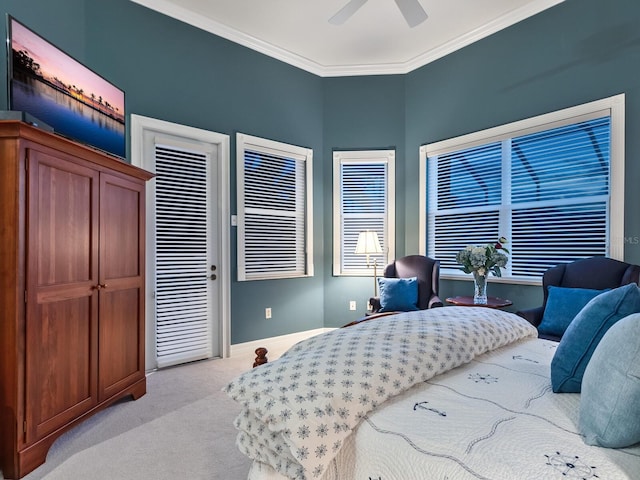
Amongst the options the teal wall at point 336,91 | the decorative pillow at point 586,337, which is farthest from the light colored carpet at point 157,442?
the decorative pillow at point 586,337

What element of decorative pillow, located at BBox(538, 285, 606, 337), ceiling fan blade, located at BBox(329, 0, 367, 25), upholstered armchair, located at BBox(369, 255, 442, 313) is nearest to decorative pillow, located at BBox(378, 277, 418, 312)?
upholstered armchair, located at BBox(369, 255, 442, 313)

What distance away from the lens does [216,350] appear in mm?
3906

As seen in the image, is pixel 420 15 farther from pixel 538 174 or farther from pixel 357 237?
pixel 357 237

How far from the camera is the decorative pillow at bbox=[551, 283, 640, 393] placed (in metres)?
1.21

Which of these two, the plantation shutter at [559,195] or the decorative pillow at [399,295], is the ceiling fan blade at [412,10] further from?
the decorative pillow at [399,295]

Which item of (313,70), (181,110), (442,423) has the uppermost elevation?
(313,70)

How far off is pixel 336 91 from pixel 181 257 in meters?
2.87

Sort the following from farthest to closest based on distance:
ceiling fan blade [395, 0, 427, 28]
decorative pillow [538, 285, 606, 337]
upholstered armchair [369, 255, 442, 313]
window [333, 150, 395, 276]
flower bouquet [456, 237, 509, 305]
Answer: window [333, 150, 395, 276] → upholstered armchair [369, 255, 442, 313] → flower bouquet [456, 237, 509, 305] → ceiling fan blade [395, 0, 427, 28] → decorative pillow [538, 285, 606, 337]

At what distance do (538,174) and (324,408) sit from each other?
11.4 feet

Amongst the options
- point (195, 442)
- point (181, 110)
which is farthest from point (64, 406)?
point (181, 110)

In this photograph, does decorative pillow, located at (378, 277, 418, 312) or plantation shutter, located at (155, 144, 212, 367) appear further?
decorative pillow, located at (378, 277, 418, 312)

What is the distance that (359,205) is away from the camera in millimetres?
4809

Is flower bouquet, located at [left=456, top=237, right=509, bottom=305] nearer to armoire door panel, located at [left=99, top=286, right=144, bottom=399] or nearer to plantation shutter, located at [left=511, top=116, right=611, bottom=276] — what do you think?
plantation shutter, located at [left=511, top=116, right=611, bottom=276]

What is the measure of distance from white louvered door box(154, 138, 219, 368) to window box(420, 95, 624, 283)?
8.46 feet
